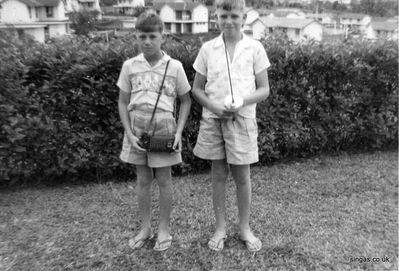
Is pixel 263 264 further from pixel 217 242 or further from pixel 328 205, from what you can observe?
pixel 328 205

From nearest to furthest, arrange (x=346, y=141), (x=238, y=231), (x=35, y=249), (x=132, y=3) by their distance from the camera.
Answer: (x=35, y=249) < (x=238, y=231) < (x=132, y=3) < (x=346, y=141)

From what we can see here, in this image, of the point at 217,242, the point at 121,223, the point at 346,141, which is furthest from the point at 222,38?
the point at 346,141

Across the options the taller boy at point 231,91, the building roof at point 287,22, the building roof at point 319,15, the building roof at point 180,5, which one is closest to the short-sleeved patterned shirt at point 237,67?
the taller boy at point 231,91

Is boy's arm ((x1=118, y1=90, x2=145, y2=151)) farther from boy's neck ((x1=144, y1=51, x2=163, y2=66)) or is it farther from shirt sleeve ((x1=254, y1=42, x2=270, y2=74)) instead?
shirt sleeve ((x1=254, y1=42, x2=270, y2=74))

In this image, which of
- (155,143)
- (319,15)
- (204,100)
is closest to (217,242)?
(155,143)

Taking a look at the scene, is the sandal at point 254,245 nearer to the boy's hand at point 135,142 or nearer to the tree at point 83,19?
the boy's hand at point 135,142

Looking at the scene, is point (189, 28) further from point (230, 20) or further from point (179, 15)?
point (230, 20)
